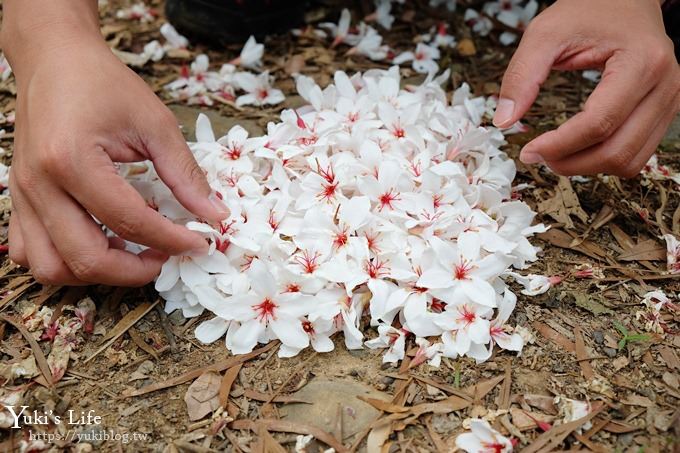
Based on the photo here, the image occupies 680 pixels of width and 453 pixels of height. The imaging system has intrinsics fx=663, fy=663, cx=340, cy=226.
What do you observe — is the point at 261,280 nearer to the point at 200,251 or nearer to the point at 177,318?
the point at 200,251

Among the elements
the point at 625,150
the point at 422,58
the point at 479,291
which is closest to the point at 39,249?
the point at 479,291

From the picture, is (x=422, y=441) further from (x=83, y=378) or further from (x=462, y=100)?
(x=462, y=100)

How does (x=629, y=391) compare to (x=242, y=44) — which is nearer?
(x=629, y=391)

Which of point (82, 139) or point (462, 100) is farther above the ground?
point (82, 139)

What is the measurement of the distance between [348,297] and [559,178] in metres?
0.85

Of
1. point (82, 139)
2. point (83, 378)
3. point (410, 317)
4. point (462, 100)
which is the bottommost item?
point (83, 378)

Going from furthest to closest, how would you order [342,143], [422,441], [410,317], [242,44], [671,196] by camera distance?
[242,44] < [671,196] < [342,143] < [410,317] < [422,441]

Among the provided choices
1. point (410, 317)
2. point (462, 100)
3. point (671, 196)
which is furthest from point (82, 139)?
point (671, 196)

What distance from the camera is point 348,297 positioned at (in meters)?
1.49

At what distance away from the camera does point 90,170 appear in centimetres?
134

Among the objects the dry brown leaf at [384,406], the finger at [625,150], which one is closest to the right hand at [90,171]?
the dry brown leaf at [384,406]

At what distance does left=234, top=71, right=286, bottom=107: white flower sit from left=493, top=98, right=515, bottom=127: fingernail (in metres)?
0.95

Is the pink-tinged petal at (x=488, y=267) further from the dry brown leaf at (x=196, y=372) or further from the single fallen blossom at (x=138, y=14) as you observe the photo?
the single fallen blossom at (x=138, y=14)

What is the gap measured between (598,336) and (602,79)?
587 millimetres
